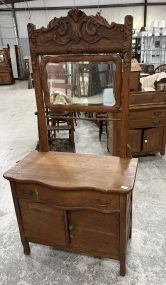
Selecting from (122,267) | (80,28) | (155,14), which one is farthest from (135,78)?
(155,14)

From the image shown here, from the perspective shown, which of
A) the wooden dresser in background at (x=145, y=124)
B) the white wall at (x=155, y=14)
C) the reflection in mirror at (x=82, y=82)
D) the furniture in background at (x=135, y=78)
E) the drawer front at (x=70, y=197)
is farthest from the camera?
the white wall at (x=155, y=14)

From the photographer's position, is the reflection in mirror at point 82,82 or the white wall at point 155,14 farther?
the white wall at point 155,14

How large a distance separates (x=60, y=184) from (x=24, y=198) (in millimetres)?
305

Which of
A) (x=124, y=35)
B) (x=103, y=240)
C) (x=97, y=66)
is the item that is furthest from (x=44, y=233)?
(x=124, y=35)

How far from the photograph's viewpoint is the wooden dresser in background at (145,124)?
8.80 ft

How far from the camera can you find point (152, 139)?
Result: 2.84 m

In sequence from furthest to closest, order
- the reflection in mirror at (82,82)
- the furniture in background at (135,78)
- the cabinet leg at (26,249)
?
1. the furniture in background at (135,78)
2. the cabinet leg at (26,249)
3. the reflection in mirror at (82,82)

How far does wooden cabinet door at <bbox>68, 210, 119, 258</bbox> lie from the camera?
1.35m

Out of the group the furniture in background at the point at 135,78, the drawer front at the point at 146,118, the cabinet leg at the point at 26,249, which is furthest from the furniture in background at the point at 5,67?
the cabinet leg at the point at 26,249

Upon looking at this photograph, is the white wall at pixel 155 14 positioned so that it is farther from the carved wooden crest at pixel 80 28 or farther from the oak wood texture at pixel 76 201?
the oak wood texture at pixel 76 201

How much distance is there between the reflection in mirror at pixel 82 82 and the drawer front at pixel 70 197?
62 centimetres

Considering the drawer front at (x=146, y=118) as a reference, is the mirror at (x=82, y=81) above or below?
above

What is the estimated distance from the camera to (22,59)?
10.2 m

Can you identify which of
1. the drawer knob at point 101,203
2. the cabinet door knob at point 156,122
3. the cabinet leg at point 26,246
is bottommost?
the cabinet leg at point 26,246
